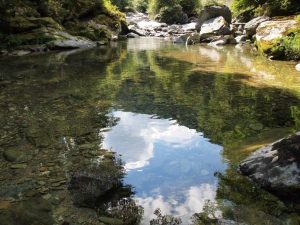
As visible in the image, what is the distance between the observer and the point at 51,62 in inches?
769

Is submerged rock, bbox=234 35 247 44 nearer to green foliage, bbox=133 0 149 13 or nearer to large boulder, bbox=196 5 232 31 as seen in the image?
large boulder, bbox=196 5 232 31

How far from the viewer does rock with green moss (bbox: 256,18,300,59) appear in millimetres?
18203

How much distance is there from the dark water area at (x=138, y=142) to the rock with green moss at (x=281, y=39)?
2775mm

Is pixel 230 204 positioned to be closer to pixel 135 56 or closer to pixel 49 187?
pixel 49 187

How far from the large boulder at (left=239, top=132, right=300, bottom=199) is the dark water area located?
A: 0.15 m

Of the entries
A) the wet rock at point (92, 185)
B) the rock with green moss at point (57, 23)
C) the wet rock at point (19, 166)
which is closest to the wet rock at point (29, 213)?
the wet rock at point (92, 185)

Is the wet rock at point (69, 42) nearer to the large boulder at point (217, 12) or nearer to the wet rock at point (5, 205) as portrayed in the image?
the large boulder at point (217, 12)

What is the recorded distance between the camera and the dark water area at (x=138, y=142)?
5.13 meters

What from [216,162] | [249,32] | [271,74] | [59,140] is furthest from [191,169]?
[249,32]

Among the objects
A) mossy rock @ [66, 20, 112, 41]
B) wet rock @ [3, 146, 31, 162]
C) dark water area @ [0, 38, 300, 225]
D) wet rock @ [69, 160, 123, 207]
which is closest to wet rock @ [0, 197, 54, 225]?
dark water area @ [0, 38, 300, 225]

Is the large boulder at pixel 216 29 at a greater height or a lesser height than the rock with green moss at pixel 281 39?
lesser

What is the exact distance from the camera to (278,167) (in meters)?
5.54

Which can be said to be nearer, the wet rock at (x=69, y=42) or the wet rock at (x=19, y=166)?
the wet rock at (x=19, y=166)

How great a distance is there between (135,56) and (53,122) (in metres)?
13.0
